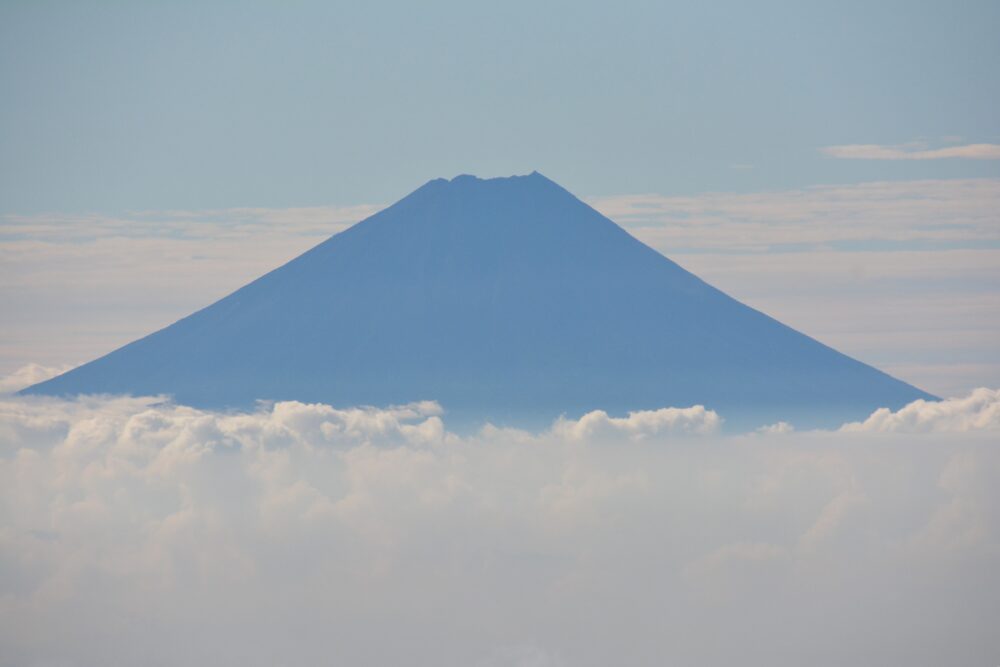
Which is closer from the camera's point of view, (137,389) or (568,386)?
(568,386)

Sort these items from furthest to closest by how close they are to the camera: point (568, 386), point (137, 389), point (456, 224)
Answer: point (456, 224) → point (137, 389) → point (568, 386)

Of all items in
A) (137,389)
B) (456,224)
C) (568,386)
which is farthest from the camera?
(456,224)

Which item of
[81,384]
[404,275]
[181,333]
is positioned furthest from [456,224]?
[81,384]

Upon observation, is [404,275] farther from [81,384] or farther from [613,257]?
[81,384]

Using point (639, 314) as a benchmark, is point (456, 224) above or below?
above

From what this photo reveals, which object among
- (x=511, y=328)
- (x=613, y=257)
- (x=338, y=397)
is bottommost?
(x=338, y=397)

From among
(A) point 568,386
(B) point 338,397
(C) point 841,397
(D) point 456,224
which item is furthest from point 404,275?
(C) point 841,397
